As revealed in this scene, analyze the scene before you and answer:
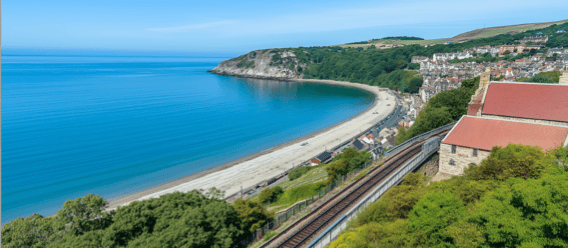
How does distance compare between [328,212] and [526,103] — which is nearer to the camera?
[328,212]

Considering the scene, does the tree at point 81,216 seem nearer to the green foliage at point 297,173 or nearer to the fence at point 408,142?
the fence at point 408,142

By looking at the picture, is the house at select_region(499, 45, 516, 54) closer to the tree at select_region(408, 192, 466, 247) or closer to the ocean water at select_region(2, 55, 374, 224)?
the ocean water at select_region(2, 55, 374, 224)

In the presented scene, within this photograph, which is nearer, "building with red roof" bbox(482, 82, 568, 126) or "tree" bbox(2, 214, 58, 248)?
"tree" bbox(2, 214, 58, 248)

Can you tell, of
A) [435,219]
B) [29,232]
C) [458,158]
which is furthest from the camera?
[458,158]

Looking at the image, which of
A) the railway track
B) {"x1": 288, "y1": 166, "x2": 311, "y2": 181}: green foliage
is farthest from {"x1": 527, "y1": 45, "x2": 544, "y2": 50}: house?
the railway track

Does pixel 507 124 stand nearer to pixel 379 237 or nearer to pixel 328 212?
pixel 328 212

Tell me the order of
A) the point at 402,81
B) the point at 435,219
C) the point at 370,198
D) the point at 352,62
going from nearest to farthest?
the point at 435,219
the point at 370,198
the point at 402,81
the point at 352,62

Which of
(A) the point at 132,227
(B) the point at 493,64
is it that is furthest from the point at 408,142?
(B) the point at 493,64

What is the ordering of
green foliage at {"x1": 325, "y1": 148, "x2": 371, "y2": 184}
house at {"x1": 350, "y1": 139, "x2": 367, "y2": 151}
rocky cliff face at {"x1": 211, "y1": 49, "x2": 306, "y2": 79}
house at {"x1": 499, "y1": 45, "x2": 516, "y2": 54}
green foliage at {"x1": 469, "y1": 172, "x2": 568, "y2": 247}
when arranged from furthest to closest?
rocky cliff face at {"x1": 211, "y1": 49, "x2": 306, "y2": 79} → house at {"x1": 499, "y1": 45, "x2": 516, "y2": 54} → house at {"x1": 350, "y1": 139, "x2": 367, "y2": 151} → green foliage at {"x1": 325, "y1": 148, "x2": 371, "y2": 184} → green foliage at {"x1": 469, "y1": 172, "x2": 568, "y2": 247}
